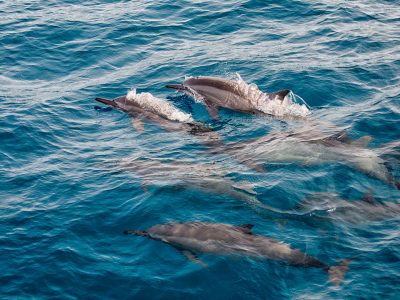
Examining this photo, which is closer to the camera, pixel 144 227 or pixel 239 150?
pixel 144 227

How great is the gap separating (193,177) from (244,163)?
139cm

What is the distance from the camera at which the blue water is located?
36.6ft

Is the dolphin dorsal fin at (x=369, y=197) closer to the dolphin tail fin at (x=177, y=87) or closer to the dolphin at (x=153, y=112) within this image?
the dolphin at (x=153, y=112)

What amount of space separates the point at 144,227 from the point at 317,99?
8050 mm

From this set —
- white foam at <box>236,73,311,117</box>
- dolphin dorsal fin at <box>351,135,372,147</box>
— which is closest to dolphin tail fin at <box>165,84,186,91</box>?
white foam at <box>236,73,311,117</box>

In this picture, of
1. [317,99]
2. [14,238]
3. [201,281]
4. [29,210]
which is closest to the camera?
[201,281]

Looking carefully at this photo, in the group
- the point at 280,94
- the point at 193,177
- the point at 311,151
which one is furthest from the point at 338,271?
the point at 280,94

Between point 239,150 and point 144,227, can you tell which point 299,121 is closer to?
point 239,150

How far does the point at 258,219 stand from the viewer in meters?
12.6

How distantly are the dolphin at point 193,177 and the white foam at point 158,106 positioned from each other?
8.98 ft

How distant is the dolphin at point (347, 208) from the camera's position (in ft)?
40.7

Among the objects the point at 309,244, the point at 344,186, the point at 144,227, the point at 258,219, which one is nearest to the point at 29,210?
the point at 144,227

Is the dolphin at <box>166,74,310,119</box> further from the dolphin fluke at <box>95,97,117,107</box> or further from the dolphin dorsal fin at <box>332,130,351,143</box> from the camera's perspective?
the dolphin fluke at <box>95,97,117,107</box>

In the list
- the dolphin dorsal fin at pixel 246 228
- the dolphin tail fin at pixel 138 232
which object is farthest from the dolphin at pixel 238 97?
the dolphin dorsal fin at pixel 246 228
